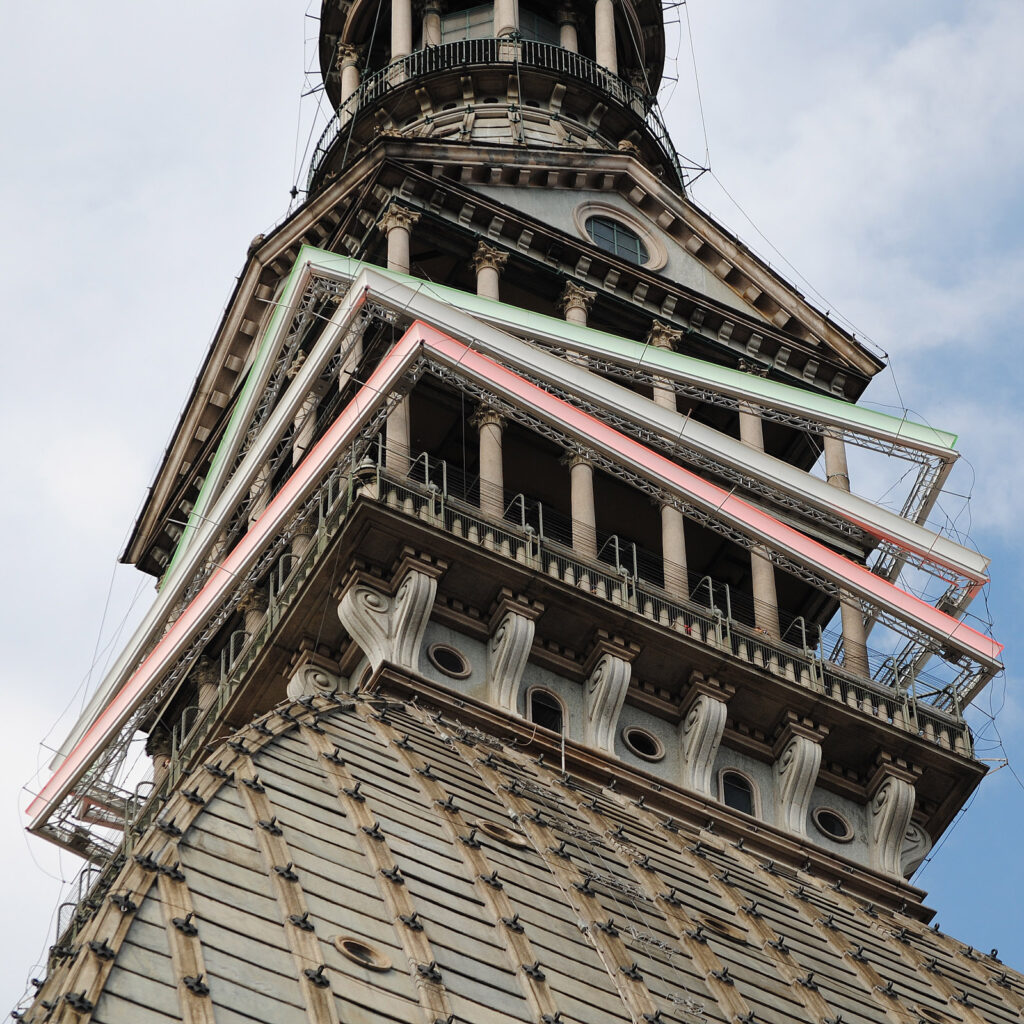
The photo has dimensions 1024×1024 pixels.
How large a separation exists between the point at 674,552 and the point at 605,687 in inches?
219

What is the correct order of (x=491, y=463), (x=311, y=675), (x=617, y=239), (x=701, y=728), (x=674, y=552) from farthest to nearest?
(x=617, y=239) < (x=674, y=552) < (x=491, y=463) < (x=701, y=728) < (x=311, y=675)

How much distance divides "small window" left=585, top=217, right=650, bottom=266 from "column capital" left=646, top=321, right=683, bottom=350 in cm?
342

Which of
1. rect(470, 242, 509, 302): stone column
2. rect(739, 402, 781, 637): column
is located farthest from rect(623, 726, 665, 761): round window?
rect(470, 242, 509, 302): stone column

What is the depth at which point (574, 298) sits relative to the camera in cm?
A: 5738

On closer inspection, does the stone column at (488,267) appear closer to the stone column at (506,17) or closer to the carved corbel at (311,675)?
the carved corbel at (311,675)

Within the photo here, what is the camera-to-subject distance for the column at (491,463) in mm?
49750

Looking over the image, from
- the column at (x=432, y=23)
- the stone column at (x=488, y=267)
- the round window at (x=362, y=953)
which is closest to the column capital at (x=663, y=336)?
the stone column at (x=488, y=267)

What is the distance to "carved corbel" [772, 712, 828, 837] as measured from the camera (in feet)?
159

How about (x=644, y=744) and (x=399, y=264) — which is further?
(x=399, y=264)

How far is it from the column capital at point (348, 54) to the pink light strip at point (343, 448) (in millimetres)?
30424

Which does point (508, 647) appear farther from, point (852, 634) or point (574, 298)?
point (574, 298)

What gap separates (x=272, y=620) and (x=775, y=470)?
10489 mm

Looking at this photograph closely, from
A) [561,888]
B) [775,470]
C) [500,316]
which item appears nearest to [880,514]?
[775,470]

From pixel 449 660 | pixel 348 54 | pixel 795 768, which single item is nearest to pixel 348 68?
pixel 348 54
